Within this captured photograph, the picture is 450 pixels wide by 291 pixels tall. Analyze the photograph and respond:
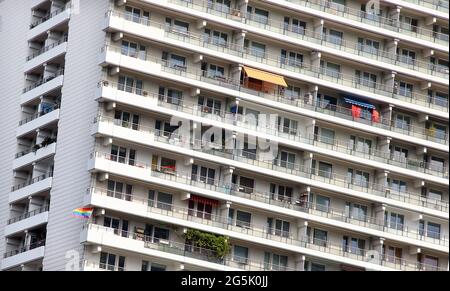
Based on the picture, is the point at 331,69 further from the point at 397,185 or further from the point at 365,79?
the point at 397,185

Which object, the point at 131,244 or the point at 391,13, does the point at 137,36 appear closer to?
the point at 131,244

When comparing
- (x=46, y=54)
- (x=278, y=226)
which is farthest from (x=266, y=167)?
(x=46, y=54)

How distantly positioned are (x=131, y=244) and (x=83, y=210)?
3.51m

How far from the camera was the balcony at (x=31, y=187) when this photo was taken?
244ft

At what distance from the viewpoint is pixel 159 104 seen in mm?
74125

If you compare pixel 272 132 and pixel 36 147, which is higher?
pixel 272 132

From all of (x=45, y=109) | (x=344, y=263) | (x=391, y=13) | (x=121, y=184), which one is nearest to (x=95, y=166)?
(x=121, y=184)

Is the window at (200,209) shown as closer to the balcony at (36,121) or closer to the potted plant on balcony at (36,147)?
the balcony at (36,121)

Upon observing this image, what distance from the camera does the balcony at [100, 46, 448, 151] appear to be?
7381cm

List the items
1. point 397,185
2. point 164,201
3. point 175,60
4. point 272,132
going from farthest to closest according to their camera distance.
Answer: point 397,185
point 272,132
point 175,60
point 164,201

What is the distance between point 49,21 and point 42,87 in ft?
15.7

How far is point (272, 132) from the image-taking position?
77312mm

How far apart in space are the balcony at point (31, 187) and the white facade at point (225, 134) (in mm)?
145

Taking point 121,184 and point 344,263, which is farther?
point 344,263
